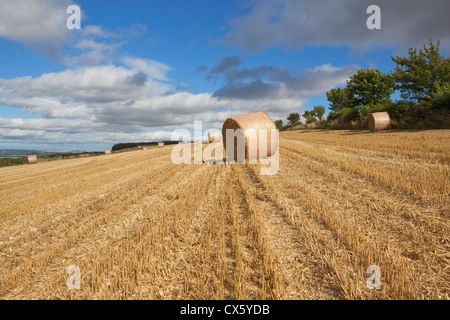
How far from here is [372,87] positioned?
4175 cm

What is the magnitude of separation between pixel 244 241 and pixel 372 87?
4934 cm

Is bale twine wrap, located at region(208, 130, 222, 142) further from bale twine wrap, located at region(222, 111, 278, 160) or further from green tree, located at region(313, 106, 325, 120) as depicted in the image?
green tree, located at region(313, 106, 325, 120)

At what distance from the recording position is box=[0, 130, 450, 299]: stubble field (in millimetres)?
2537

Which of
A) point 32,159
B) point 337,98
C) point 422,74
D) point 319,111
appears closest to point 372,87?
point 422,74

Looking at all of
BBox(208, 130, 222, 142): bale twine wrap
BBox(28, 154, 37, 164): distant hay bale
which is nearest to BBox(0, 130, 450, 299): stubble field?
BBox(208, 130, 222, 142): bale twine wrap

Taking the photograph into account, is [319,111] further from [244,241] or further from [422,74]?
[244,241]

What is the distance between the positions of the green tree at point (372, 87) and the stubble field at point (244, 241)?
42073 mm

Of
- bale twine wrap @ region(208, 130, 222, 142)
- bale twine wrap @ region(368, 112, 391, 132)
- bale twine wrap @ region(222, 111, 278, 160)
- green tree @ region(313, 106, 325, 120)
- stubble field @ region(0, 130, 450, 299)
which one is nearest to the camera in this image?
stubble field @ region(0, 130, 450, 299)

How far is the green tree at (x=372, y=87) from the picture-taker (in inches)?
1628

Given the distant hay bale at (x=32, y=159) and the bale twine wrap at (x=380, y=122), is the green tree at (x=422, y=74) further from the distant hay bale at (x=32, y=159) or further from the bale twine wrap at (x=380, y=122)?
the distant hay bale at (x=32, y=159)

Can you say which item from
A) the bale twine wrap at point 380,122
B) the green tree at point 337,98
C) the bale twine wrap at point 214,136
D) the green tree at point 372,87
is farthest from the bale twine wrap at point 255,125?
the green tree at point 337,98

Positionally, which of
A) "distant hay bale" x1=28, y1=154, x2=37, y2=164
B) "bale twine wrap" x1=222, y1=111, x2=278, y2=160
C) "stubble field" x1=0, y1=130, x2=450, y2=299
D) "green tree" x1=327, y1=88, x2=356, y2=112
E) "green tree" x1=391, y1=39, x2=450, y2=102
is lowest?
"stubble field" x1=0, y1=130, x2=450, y2=299

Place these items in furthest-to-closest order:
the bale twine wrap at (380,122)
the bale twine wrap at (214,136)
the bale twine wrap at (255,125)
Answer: the bale twine wrap at (214,136) < the bale twine wrap at (380,122) < the bale twine wrap at (255,125)

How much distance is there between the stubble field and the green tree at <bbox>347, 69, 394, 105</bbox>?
4207 cm
